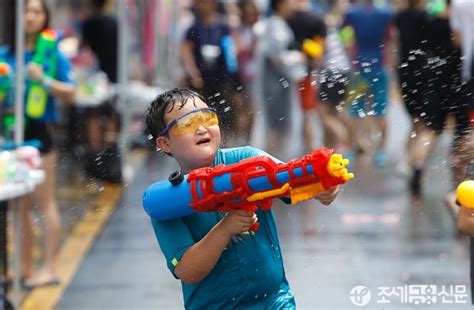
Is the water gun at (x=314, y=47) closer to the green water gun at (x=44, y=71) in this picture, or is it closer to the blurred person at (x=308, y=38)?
the blurred person at (x=308, y=38)

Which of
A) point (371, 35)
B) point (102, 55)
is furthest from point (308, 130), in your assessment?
point (102, 55)

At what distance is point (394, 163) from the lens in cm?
1059

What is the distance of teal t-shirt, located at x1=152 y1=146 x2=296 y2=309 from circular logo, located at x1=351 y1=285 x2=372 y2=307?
68cm

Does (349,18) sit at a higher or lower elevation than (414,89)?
higher

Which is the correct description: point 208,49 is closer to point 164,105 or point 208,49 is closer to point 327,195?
point 164,105

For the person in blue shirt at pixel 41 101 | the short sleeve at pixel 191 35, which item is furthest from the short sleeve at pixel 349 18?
→ the person in blue shirt at pixel 41 101

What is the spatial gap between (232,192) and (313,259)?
2595 mm

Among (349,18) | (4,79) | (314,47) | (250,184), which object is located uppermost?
A: (349,18)

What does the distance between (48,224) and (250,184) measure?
4331 millimetres

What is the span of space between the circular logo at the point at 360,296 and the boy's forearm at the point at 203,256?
92cm

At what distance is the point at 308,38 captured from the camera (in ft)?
37.0

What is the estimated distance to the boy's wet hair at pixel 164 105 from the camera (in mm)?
3847

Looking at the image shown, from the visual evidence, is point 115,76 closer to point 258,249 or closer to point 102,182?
point 102,182

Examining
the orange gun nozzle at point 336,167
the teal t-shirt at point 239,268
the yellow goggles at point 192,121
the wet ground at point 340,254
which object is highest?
the yellow goggles at point 192,121
